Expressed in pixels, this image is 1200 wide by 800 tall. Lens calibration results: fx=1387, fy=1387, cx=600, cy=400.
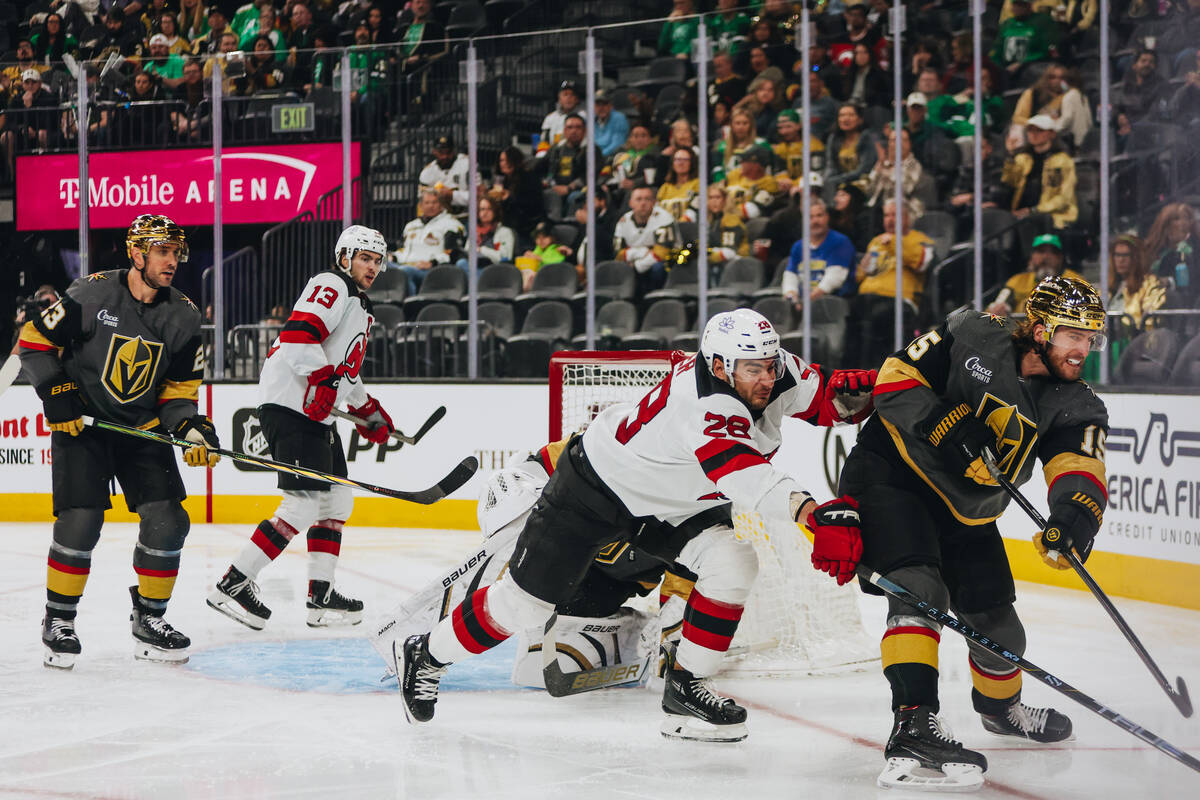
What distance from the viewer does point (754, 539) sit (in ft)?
12.3

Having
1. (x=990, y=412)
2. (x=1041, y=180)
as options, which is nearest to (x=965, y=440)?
(x=990, y=412)

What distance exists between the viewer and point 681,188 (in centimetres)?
670

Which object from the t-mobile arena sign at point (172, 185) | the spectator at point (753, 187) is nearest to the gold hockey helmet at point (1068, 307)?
the spectator at point (753, 187)

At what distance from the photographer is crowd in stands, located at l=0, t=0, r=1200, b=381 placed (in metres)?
5.43

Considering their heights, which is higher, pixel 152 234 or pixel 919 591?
pixel 152 234

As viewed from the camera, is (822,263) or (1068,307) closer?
(1068,307)

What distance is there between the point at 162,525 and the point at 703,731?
1.60 m

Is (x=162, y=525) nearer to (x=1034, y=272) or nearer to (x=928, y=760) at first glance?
(x=928, y=760)

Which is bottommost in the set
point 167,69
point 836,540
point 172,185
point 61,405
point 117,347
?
point 836,540

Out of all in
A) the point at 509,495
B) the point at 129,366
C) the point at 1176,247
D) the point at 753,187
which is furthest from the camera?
the point at 753,187

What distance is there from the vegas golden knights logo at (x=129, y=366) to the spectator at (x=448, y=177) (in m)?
3.45

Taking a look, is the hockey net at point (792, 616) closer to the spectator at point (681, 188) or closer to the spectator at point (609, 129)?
the spectator at point (681, 188)

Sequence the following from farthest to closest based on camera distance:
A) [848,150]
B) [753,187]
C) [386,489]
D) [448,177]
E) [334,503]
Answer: [448,177]
[753,187]
[848,150]
[334,503]
[386,489]

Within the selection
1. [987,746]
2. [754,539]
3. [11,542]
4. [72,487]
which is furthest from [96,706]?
[11,542]
